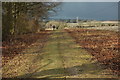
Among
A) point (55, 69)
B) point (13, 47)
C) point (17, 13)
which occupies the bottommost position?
point (55, 69)

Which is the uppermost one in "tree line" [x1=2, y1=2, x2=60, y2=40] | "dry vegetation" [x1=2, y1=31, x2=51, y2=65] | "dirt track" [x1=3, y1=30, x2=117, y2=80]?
"tree line" [x1=2, y1=2, x2=60, y2=40]

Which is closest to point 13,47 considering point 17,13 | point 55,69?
point 55,69

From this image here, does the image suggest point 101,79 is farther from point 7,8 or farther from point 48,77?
point 7,8

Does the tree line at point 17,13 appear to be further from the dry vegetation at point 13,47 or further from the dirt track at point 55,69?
the dirt track at point 55,69

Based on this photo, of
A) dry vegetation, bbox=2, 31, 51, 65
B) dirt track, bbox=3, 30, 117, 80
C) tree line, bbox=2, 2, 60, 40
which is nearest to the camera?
dirt track, bbox=3, 30, 117, 80

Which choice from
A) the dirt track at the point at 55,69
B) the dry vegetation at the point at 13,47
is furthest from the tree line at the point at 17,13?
the dirt track at the point at 55,69

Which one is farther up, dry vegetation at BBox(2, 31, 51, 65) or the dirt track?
dry vegetation at BBox(2, 31, 51, 65)

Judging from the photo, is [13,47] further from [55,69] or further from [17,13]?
[17,13]

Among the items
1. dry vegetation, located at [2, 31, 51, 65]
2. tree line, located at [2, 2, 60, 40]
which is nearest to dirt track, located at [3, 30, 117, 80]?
dry vegetation, located at [2, 31, 51, 65]

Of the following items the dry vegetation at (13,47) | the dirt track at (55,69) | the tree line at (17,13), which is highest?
the tree line at (17,13)

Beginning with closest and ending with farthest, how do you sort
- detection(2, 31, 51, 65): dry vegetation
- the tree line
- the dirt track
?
the dirt track, detection(2, 31, 51, 65): dry vegetation, the tree line

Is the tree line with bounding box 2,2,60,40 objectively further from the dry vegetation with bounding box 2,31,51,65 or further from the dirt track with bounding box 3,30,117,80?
the dirt track with bounding box 3,30,117,80

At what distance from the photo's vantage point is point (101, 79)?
10.4m

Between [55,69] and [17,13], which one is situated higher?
[17,13]
